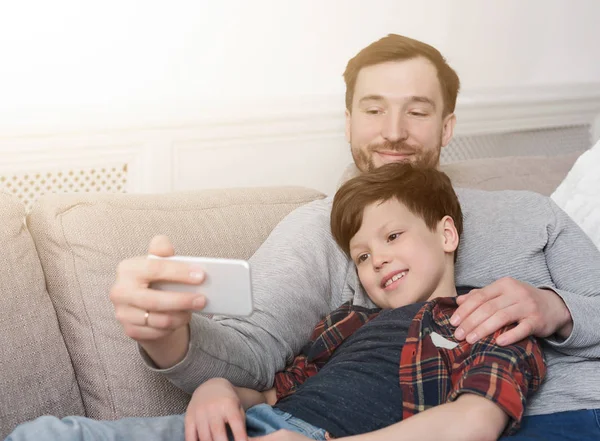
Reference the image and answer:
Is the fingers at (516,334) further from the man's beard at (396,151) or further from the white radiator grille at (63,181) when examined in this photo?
the white radiator grille at (63,181)

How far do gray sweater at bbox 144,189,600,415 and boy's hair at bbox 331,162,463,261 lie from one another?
47 millimetres

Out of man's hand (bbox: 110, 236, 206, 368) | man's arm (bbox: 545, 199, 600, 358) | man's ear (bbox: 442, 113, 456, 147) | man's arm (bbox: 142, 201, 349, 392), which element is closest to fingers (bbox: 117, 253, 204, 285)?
man's hand (bbox: 110, 236, 206, 368)

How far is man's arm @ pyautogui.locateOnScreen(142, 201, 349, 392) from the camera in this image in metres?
1.25

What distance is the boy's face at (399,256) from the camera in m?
1.41

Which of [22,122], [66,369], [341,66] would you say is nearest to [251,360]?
[66,369]

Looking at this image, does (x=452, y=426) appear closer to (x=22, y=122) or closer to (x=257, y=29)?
(x=22, y=122)

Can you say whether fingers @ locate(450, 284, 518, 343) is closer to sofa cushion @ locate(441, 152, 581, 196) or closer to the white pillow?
the white pillow

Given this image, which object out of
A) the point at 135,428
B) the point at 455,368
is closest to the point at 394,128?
the point at 455,368

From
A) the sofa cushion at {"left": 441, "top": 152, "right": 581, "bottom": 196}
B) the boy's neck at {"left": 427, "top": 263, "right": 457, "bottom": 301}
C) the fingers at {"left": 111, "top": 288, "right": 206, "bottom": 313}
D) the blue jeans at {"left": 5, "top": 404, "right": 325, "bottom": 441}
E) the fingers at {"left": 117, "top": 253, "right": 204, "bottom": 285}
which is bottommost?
the blue jeans at {"left": 5, "top": 404, "right": 325, "bottom": 441}

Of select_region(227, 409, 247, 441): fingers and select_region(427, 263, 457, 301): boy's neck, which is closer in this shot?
select_region(227, 409, 247, 441): fingers

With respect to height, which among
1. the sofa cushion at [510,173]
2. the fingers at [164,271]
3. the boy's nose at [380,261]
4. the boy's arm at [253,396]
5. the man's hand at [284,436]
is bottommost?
the boy's arm at [253,396]

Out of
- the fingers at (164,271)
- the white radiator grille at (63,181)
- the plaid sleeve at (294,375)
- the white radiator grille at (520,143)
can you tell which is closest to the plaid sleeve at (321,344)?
the plaid sleeve at (294,375)

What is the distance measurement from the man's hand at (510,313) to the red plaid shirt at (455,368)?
0.02 meters

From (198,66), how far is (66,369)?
1.01 meters
